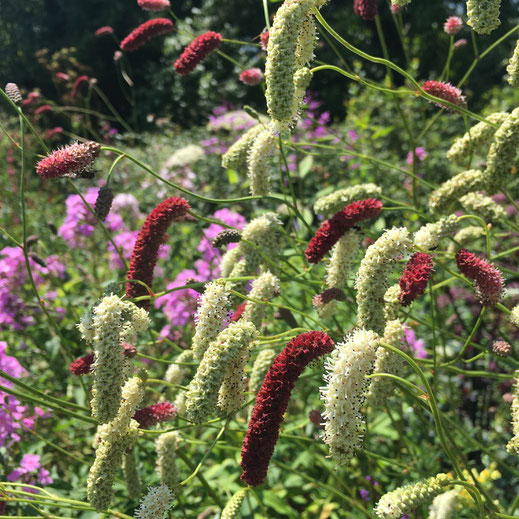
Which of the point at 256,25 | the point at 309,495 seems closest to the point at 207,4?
the point at 256,25

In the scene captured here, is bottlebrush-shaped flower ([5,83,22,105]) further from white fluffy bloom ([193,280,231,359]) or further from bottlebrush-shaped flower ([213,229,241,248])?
white fluffy bloom ([193,280,231,359])

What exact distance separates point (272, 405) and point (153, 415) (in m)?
0.58

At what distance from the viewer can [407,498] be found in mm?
1272

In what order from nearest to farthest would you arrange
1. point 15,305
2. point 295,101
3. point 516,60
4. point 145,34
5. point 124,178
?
point 516,60, point 295,101, point 145,34, point 15,305, point 124,178

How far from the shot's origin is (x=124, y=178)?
713 centimetres

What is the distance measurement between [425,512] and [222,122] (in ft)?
16.9

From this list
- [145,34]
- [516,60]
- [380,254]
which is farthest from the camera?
[145,34]

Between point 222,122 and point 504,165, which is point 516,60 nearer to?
point 504,165

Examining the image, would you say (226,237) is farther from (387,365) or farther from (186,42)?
(186,42)

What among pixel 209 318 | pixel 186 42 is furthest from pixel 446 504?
pixel 186 42

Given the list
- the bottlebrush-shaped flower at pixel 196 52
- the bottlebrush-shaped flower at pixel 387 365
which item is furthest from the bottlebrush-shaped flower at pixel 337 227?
the bottlebrush-shaped flower at pixel 196 52

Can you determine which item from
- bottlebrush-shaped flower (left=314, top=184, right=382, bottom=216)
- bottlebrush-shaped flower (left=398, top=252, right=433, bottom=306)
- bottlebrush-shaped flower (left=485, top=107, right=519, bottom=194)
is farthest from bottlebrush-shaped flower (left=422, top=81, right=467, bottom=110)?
bottlebrush-shaped flower (left=398, top=252, right=433, bottom=306)

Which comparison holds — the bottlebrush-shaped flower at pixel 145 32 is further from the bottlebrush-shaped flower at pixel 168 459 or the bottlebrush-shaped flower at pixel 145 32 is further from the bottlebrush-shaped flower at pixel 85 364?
the bottlebrush-shaped flower at pixel 168 459

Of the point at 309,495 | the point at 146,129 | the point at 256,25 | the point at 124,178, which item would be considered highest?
the point at 256,25
